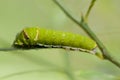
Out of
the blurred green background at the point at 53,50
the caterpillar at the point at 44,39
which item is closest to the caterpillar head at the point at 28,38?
the caterpillar at the point at 44,39

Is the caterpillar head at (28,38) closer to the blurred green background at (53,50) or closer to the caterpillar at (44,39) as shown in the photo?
the caterpillar at (44,39)

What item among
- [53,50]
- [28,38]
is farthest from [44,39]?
[53,50]

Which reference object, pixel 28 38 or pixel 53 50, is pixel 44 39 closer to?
pixel 28 38

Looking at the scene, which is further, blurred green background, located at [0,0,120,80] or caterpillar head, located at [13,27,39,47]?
blurred green background, located at [0,0,120,80]

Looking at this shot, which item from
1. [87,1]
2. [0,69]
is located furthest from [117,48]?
[0,69]

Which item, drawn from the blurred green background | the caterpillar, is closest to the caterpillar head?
the caterpillar

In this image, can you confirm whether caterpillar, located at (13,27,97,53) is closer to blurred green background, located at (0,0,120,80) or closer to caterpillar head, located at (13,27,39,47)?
caterpillar head, located at (13,27,39,47)

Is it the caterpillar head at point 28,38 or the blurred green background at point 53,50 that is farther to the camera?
the blurred green background at point 53,50

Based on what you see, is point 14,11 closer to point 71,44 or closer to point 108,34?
point 108,34
